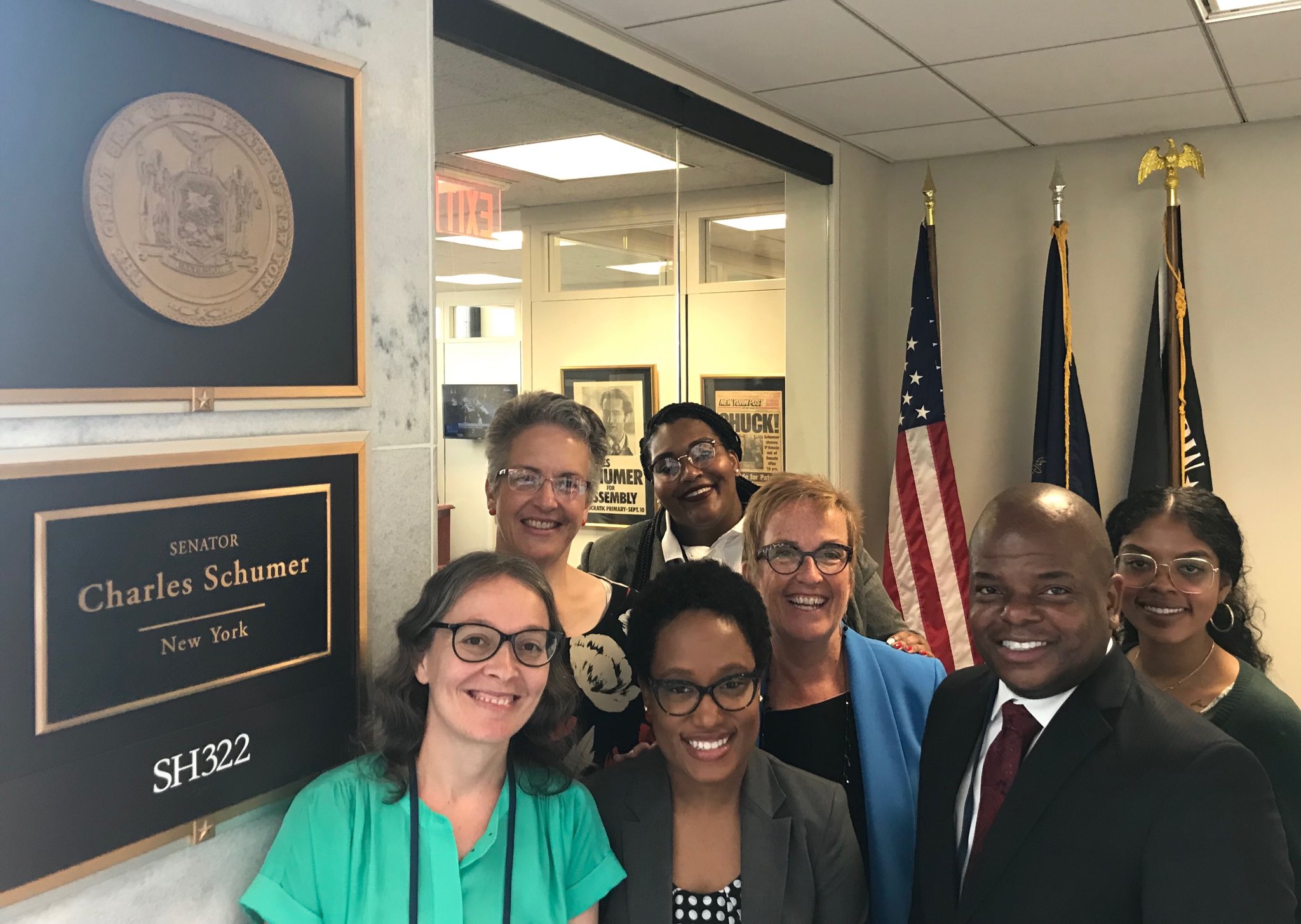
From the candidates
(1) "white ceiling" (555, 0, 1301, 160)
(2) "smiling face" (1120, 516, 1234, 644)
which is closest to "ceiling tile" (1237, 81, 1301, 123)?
(1) "white ceiling" (555, 0, 1301, 160)

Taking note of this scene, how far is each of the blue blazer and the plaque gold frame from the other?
1.02 m

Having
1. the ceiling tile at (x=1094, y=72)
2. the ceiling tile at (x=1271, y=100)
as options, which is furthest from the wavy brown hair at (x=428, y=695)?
the ceiling tile at (x=1271, y=100)

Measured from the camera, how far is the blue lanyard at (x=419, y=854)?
4.96 ft

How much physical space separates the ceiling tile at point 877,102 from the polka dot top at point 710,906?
2.64 m

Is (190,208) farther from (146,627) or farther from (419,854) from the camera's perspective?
(419,854)

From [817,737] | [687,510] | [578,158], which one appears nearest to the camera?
[817,737]

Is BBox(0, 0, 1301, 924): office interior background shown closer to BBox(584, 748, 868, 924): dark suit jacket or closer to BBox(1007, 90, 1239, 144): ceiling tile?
BBox(1007, 90, 1239, 144): ceiling tile

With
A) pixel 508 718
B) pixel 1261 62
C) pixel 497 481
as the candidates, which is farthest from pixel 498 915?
pixel 1261 62

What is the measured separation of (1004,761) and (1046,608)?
251 millimetres

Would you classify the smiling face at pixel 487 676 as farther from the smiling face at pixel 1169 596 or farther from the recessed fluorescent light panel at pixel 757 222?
the recessed fluorescent light panel at pixel 757 222

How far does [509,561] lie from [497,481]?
18.9 inches

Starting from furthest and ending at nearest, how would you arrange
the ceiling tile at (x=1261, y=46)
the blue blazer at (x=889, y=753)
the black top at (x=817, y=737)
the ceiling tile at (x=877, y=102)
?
the ceiling tile at (x=877, y=102)
the ceiling tile at (x=1261, y=46)
the black top at (x=817, y=737)
the blue blazer at (x=889, y=753)

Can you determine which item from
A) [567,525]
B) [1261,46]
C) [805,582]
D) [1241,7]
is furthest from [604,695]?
[1261,46]

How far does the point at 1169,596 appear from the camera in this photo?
6.97ft
